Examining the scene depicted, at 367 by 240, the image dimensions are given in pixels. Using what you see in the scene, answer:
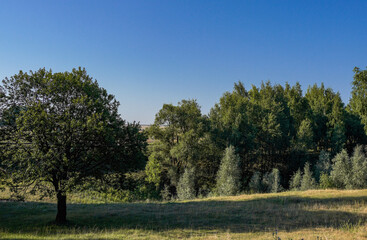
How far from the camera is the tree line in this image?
15.6 metres

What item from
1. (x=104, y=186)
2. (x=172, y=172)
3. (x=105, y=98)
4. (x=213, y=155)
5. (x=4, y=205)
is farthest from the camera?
(x=213, y=155)

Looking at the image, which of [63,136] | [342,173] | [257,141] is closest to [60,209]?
[63,136]

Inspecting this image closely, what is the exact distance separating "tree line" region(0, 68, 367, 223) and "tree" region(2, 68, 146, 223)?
0.24 ft

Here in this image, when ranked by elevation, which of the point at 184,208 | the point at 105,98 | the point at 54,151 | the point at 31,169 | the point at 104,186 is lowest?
the point at 184,208

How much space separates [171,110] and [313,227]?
3952cm

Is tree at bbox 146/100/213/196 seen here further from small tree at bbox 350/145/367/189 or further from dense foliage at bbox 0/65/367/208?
small tree at bbox 350/145/367/189

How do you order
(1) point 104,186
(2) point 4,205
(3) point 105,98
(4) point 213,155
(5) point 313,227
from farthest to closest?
1. (4) point 213,155
2. (2) point 4,205
3. (3) point 105,98
4. (1) point 104,186
5. (5) point 313,227

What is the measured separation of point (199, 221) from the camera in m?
17.4

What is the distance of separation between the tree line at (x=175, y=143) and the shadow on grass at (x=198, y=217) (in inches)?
92.1

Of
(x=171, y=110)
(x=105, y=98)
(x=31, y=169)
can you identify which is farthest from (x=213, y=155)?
(x=31, y=169)

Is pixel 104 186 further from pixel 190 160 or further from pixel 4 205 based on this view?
pixel 190 160

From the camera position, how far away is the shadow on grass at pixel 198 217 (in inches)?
604

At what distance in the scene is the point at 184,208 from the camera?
22.2 metres

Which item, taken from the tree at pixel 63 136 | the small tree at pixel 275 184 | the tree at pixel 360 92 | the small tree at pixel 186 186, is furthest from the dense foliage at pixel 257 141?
the tree at pixel 63 136
